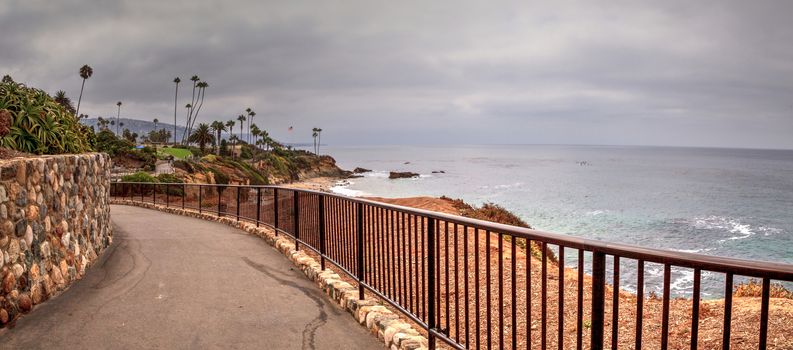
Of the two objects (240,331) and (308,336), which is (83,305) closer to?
(240,331)

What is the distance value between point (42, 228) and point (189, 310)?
198cm

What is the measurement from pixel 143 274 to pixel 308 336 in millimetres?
3717

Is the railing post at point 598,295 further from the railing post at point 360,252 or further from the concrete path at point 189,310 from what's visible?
the railing post at point 360,252

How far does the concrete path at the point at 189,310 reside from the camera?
4.74 m

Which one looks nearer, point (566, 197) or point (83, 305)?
point (83, 305)

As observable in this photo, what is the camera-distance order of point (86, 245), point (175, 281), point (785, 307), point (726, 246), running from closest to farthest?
point (785, 307), point (175, 281), point (86, 245), point (726, 246)

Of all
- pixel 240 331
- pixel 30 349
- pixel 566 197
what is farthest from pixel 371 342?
pixel 566 197

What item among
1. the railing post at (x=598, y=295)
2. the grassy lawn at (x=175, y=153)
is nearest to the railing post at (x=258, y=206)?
the railing post at (x=598, y=295)

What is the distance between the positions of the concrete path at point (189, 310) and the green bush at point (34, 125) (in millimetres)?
2057

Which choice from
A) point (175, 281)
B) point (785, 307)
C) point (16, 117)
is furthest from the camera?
point (16, 117)

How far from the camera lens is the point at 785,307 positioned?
6277mm

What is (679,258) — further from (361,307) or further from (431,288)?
(361,307)

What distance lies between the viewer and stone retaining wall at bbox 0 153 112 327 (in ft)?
16.6

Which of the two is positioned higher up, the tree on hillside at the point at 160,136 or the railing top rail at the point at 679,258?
the tree on hillside at the point at 160,136
